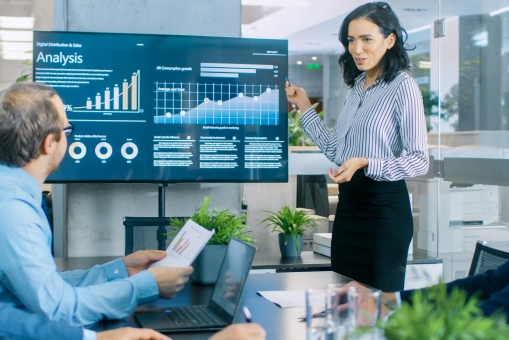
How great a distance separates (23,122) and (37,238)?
311mm

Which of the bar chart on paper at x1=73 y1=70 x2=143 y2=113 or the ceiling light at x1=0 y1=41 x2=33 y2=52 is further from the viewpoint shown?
the ceiling light at x1=0 y1=41 x2=33 y2=52

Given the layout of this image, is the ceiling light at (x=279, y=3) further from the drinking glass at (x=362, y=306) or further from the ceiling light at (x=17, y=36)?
the drinking glass at (x=362, y=306)

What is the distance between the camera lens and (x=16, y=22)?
4.54 metres

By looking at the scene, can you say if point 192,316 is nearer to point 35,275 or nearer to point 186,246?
point 186,246

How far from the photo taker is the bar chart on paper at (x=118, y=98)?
348 centimetres

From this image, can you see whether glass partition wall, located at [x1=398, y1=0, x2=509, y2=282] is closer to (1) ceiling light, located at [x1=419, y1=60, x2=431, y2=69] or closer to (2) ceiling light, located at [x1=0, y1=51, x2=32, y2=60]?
(1) ceiling light, located at [x1=419, y1=60, x2=431, y2=69]

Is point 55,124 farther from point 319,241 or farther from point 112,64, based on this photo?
point 319,241

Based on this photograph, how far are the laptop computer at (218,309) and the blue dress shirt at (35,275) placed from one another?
9 cm

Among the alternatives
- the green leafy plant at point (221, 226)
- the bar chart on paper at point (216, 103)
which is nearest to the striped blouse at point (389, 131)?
the green leafy plant at point (221, 226)

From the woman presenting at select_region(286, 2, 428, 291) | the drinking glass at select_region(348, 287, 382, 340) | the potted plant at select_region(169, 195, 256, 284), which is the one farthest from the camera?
the woman presenting at select_region(286, 2, 428, 291)

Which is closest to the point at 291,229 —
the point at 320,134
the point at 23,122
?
the point at 320,134

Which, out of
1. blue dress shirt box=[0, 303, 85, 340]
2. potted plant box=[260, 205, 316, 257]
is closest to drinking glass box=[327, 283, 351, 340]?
blue dress shirt box=[0, 303, 85, 340]

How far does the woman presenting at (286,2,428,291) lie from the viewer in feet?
8.52

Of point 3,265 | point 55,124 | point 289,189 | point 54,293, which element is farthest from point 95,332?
point 289,189
